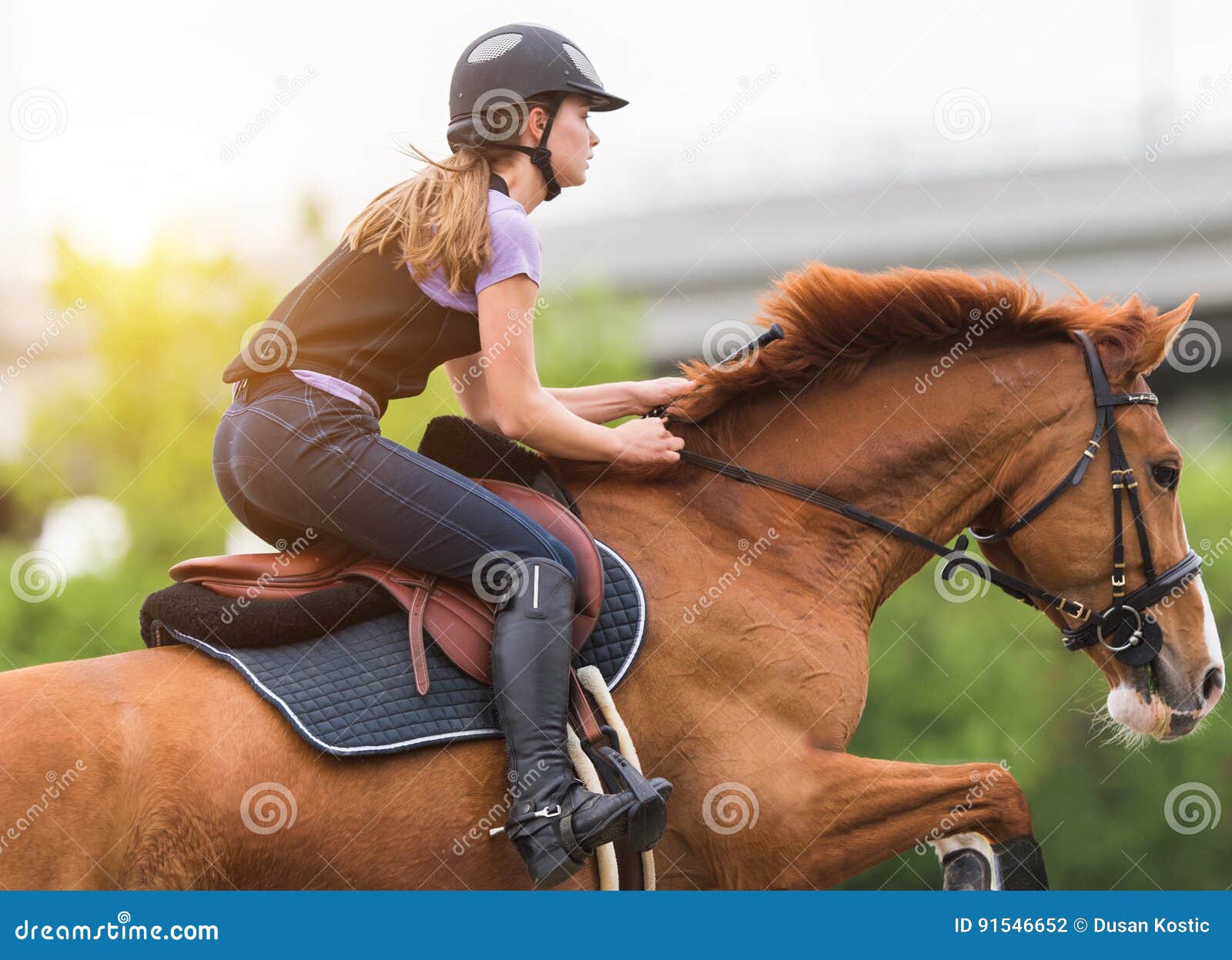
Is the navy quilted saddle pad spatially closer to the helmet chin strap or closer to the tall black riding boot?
the tall black riding boot

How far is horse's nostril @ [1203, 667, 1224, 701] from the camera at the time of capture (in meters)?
4.11

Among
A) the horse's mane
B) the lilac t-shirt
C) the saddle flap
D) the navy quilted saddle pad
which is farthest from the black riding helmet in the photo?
the navy quilted saddle pad

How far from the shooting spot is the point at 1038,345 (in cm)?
426

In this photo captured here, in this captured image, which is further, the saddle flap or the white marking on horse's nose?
the white marking on horse's nose

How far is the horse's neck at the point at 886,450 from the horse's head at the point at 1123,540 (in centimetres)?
9

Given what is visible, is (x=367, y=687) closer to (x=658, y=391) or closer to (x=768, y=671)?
(x=768, y=671)

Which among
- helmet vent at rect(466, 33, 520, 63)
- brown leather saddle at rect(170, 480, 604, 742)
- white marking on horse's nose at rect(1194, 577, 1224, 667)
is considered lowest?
brown leather saddle at rect(170, 480, 604, 742)

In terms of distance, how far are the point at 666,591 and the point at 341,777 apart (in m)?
1.12

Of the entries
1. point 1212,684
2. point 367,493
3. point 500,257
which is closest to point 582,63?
point 500,257

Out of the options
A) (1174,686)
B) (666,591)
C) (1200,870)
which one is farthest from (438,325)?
(1200,870)

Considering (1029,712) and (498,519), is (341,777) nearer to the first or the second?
(498,519)

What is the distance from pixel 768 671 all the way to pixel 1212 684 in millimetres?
1608

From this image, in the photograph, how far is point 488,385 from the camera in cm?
363

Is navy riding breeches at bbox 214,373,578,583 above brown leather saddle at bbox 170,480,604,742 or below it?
above
